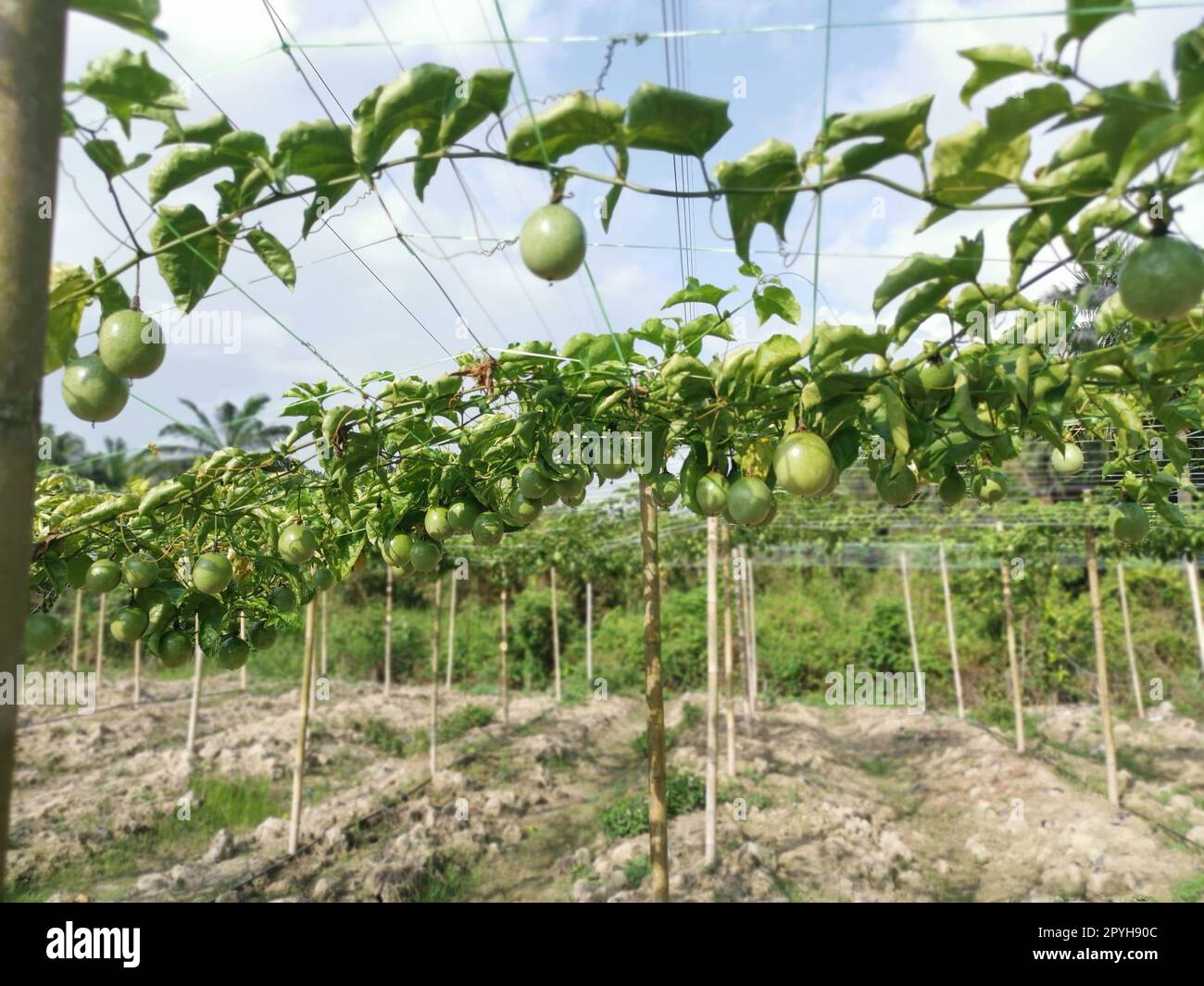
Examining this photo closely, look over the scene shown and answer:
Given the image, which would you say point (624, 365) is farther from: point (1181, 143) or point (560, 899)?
point (560, 899)

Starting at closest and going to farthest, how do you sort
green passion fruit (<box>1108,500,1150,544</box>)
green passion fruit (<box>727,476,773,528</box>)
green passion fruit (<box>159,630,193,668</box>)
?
green passion fruit (<box>727,476,773,528</box>), green passion fruit (<box>1108,500,1150,544</box>), green passion fruit (<box>159,630,193,668</box>)

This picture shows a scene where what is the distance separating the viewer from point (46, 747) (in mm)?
10008

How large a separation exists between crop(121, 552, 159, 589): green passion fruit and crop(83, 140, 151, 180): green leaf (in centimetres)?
189

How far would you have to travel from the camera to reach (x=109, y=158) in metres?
1.56

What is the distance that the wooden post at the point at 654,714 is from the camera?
12.8ft

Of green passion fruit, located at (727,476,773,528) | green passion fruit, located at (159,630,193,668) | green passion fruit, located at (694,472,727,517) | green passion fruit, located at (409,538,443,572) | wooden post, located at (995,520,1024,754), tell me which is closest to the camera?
green passion fruit, located at (727,476,773,528)

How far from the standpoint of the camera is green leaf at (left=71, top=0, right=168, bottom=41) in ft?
4.29

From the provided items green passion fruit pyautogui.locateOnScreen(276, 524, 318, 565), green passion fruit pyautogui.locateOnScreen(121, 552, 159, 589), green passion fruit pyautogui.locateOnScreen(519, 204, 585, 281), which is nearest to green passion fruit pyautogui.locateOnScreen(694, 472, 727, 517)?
green passion fruit pyautogui.locateOnScreen(519, 204, 585, 281)

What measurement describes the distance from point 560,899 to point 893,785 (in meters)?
5.01

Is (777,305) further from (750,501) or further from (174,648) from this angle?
(174,648)

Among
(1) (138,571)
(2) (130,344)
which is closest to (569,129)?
(2) (130,344)

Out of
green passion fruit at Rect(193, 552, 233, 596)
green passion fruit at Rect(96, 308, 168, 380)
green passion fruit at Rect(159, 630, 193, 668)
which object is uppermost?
green passion fruit at Rect(96, 308, 168, 380)

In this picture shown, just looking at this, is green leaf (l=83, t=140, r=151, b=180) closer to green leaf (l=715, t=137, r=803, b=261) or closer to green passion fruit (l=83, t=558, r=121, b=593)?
green leaf (l=715, t=137, r=803, b=261)

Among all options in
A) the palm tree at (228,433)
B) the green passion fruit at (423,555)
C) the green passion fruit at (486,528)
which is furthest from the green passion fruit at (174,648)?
the palm tree at (228,433)
